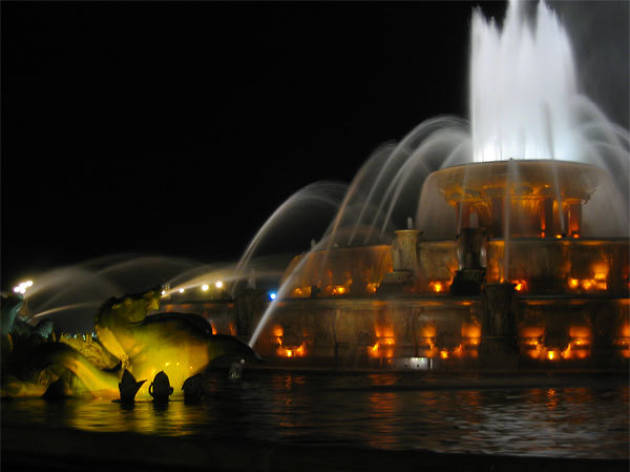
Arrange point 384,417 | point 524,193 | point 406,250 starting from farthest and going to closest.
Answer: point 524,193 < point 406,250 < point 384,417

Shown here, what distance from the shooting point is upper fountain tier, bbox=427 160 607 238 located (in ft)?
104

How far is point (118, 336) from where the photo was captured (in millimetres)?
14844

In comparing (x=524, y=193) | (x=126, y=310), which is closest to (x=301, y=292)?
(x=524, y=193)

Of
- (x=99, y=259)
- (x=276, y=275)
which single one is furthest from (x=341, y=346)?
(x=99, y=259)

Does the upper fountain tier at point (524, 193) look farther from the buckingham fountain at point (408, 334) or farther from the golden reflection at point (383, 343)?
the golden reflection at point (383, 343)

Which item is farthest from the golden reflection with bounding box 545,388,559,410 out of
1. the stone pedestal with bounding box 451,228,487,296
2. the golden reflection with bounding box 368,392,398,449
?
the stone pedestal with bounding box 451,228,487,296

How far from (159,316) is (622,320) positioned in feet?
42.6

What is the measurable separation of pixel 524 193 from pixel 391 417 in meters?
21.4

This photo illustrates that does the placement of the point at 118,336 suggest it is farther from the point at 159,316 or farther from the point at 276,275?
the point at 276,275

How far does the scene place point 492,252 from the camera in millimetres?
27562

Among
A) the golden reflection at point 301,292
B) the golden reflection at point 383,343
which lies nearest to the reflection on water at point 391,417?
the golden reflection at point 383,343

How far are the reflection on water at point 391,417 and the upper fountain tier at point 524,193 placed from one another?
1555 cm

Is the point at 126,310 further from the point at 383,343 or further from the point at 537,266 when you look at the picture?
the point at 537,266

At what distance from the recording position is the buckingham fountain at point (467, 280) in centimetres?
1520
